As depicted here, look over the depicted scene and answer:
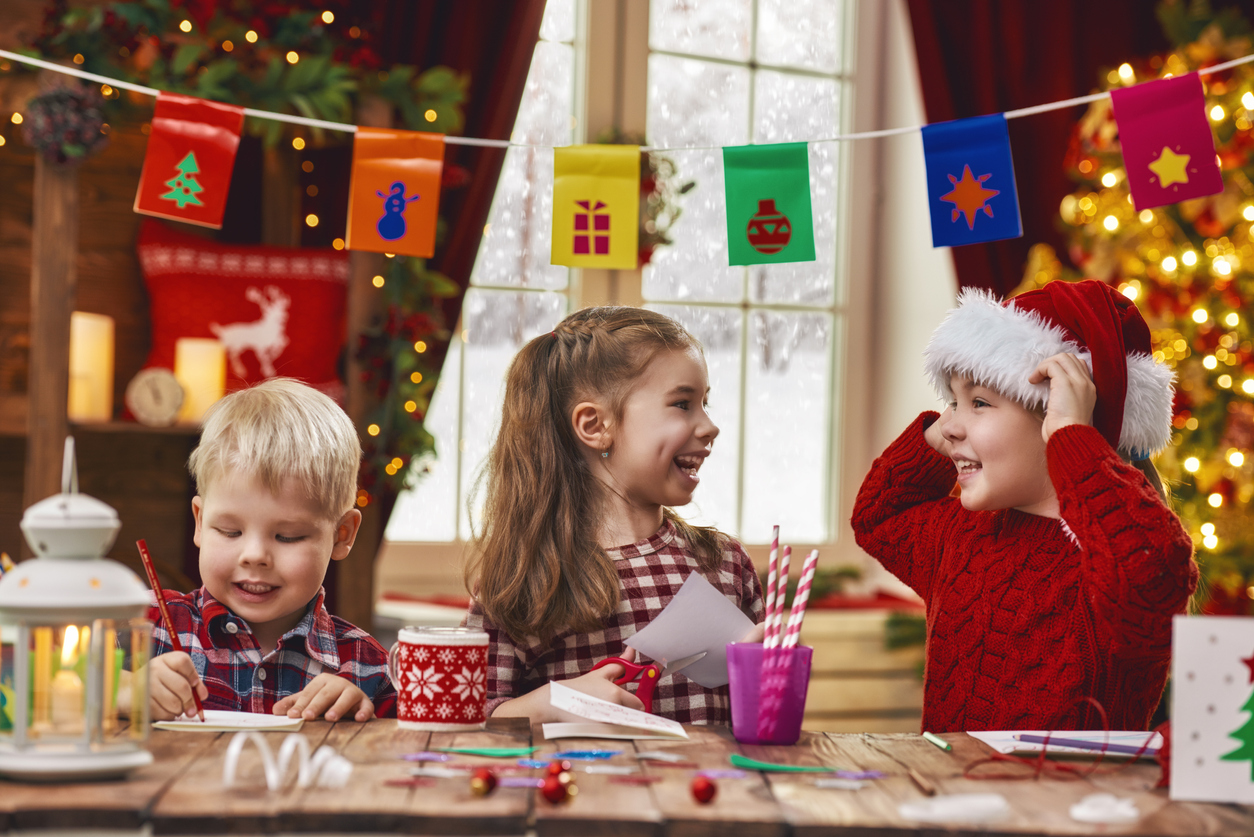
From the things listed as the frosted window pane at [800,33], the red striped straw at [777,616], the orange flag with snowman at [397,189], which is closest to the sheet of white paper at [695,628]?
the red striped straw at [777,616]

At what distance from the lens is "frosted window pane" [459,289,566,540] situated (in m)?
3.58

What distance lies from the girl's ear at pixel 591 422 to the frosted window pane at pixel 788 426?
228 cm

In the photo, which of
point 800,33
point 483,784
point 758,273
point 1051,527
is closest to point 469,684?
point 483,784

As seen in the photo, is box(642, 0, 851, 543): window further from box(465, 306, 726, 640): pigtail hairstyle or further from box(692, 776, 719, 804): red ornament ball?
box(692, 776, 719, 804): red ornament ball

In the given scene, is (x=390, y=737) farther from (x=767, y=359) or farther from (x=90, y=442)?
(x=767, y=359)

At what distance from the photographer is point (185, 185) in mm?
2008

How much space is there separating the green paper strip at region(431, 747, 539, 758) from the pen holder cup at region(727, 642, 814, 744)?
0.21 meters

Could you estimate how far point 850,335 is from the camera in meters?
3.97

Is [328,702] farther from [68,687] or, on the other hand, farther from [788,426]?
[788,426]

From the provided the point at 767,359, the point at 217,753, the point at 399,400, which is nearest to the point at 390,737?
the point at 217,753

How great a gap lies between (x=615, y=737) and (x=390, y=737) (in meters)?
0.21

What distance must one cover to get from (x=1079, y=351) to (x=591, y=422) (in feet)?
2.12

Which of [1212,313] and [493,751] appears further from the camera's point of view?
[1212,313]

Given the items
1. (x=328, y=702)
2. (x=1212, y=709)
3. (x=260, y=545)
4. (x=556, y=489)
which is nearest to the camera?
(x=1212, y=709)
